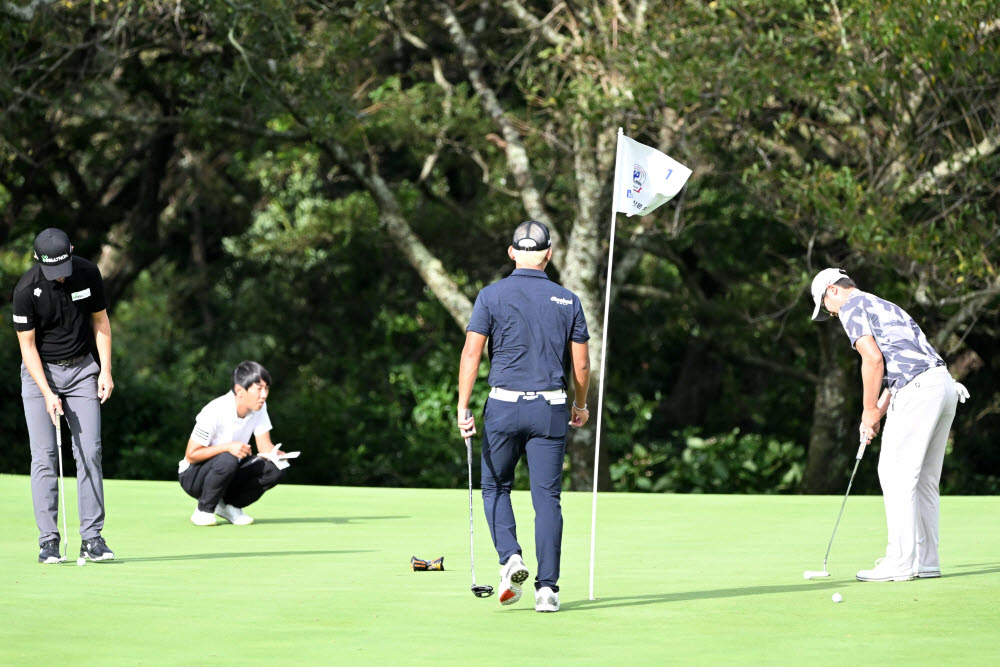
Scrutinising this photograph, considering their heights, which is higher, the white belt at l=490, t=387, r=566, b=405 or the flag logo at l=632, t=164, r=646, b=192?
the flag logo at l=632, t=164, r=646, b=192

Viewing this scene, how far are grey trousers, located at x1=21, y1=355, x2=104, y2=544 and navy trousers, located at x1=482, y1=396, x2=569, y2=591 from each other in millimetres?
2693

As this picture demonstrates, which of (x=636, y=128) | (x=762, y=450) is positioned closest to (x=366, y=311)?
(x=762, y=450)

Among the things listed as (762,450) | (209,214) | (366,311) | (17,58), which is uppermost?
(17,58)

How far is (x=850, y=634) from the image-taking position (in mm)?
5984

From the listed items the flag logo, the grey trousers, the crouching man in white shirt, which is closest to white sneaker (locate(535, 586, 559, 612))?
the flag logo

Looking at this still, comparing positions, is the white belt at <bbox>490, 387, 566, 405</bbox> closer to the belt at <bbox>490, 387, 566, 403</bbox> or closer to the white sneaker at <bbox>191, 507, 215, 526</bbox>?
the belt at <bbox>490, 387, 566, 403</bbox>

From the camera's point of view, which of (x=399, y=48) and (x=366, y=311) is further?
(x=366, y=311)

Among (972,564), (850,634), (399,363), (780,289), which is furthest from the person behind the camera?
(399,363)

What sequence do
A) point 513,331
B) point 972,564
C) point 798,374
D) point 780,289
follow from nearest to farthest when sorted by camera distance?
1. point 513,331
2. point 972,564
3. point 780,289
4. point 798,374

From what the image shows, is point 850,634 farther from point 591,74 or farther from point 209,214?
point 209,214

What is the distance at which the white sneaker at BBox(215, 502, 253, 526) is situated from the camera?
10883 millimetres

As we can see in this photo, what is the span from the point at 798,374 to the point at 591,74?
7097 mm

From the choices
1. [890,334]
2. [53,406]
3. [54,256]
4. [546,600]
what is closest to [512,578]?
[546,600]

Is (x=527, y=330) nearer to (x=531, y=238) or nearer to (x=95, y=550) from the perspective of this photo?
(x=531, y=238)
